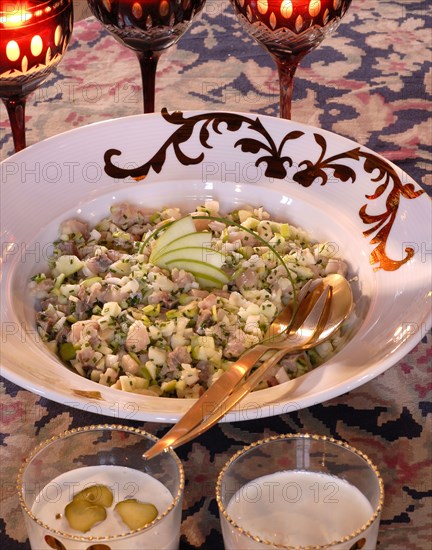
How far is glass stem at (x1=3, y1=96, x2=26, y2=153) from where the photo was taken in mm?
1313

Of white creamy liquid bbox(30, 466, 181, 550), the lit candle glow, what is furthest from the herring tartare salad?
the lit candle glow

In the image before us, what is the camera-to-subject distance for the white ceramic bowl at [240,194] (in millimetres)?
1086

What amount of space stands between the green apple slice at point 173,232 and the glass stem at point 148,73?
0.30 meters

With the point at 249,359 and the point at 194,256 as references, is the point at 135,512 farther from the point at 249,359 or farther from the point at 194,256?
the point at 194,256

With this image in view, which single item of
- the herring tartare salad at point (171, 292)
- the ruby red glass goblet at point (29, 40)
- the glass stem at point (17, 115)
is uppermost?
the ruby red glass goblet at point (29, 40)

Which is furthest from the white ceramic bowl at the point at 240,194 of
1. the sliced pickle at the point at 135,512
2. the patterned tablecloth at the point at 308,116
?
the sliced pickle at the point at 135,512

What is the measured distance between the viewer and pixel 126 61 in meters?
1.99

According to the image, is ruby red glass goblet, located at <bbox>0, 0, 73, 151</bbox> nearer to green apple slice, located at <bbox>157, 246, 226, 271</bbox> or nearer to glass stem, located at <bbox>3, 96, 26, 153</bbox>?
glass stem, located at <bbox>3, 96, 26, 153</bbox>

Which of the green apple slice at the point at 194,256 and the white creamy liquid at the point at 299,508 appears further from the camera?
the green apple slice at the point at 194,256

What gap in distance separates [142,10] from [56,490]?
2.35 ft

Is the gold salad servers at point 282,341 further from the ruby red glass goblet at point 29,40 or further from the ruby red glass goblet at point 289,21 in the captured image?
the ruby red glass goblet at point 29,40

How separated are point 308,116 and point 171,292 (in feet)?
2.39

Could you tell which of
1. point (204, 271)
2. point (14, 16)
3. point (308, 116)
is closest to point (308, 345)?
point (204, 271)

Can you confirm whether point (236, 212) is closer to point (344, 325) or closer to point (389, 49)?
point (344, 325)
